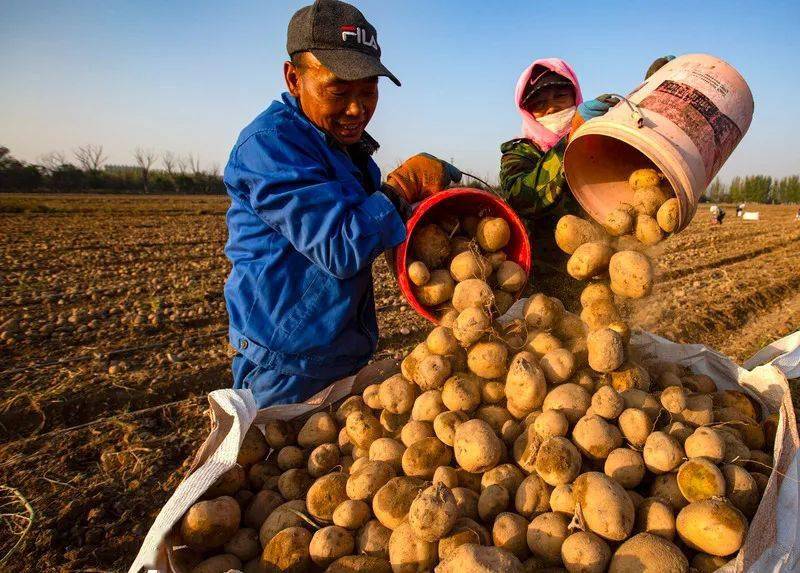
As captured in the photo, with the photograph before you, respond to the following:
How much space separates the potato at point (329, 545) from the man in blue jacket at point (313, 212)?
93cm

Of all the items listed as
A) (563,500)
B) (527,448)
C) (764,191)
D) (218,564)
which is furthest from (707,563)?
(764,191)

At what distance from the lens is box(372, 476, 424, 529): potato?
1.92m

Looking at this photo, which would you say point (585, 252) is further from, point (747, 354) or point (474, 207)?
point (747, 354)

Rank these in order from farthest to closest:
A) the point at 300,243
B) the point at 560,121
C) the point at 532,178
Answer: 1. the point at 560,121
2. the point at 532,178
3. the point at 300,243

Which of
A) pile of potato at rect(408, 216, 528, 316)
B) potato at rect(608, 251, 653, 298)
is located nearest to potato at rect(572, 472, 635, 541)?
potato at rect(608, 251, 653, 298)

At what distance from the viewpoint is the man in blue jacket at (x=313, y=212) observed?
7.16 ft

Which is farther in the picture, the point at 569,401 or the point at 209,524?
the point at 569,401

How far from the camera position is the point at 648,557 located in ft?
5.20

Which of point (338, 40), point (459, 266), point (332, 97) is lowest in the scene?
point (459, 266)

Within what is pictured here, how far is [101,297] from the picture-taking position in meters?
8.27

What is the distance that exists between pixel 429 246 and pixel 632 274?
107 centimetres

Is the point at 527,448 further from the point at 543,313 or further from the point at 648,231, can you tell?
the point at 648,231

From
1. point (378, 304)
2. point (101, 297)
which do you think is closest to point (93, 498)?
point (378, 304)

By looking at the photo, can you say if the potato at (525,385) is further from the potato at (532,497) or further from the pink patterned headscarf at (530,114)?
the pink patterned headscarf at (530,114)
